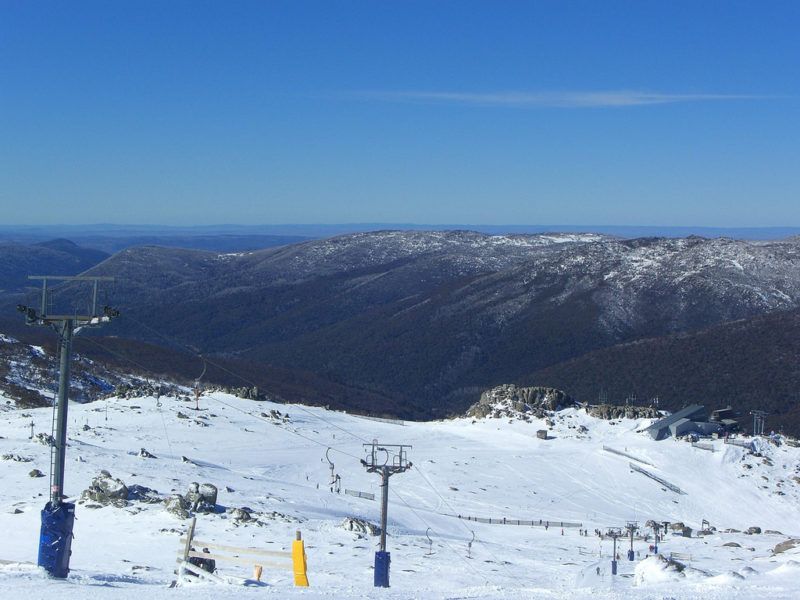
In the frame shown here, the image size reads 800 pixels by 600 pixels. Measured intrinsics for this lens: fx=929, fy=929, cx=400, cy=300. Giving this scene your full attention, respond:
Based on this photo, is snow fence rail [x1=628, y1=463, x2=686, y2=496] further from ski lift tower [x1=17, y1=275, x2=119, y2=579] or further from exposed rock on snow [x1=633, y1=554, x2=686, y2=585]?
ski lift tower [x1=17, y1=275, x2=119, y2=579]

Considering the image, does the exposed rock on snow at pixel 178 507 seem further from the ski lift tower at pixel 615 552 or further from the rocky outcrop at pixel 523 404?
the rocky outcrop at pixel 523 404

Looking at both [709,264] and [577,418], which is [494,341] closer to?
[709,264]

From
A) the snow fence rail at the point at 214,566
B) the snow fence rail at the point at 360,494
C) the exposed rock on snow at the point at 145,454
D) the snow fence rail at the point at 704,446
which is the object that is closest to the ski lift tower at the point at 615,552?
the snow fence rail at the point at 360,494

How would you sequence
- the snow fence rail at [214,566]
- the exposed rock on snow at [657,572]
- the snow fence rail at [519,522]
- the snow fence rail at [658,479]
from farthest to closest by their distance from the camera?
the snow fence rail at [658,479], the snow fence rail at [519,522], the exposed rock on snow at [657,572], the snow fence rail at [214,566]

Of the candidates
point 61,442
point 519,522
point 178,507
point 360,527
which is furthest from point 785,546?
point 61,442

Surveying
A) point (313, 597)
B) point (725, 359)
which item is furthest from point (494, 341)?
point (313, 597)

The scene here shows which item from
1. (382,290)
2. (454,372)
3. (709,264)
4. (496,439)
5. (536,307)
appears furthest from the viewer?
(382,290)

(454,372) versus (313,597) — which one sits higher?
(313,597)

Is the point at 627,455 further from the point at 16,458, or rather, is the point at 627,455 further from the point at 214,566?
the point at 214,566
